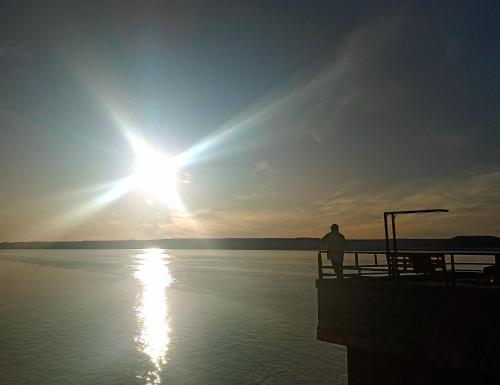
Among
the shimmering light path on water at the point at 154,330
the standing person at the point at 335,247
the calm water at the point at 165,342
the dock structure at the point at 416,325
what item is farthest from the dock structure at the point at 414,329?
the shimmering light path on water at the point at 154,330

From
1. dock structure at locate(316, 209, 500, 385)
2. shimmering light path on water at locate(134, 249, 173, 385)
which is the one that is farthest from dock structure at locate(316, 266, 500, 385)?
shimmering light path on water at locate(134, 249, 173, 385)

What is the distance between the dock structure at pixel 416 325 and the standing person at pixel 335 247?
49.6 inches

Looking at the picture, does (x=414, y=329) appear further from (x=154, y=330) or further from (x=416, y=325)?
(x=154, y=330)

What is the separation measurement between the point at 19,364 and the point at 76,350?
15.0 ft

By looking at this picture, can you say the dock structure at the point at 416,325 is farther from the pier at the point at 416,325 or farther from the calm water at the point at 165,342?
the calm water at the point at 165,342

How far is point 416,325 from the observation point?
1328 cm

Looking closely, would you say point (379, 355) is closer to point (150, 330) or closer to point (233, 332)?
point (233, 332)

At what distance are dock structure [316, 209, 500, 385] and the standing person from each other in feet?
4.13

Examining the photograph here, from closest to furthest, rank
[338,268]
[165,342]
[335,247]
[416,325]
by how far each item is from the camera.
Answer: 1. [416,325]
2. [338,268]
3. [335,247]
4. [165,342]

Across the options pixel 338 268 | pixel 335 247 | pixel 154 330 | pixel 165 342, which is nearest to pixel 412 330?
pixel 338 268

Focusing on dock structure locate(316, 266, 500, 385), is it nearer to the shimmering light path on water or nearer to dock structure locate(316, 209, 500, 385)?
dock structure locate(316, 209, 500, 385)

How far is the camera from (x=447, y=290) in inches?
502

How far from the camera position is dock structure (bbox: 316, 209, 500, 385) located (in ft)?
38.9

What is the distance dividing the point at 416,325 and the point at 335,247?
16.7 feet
